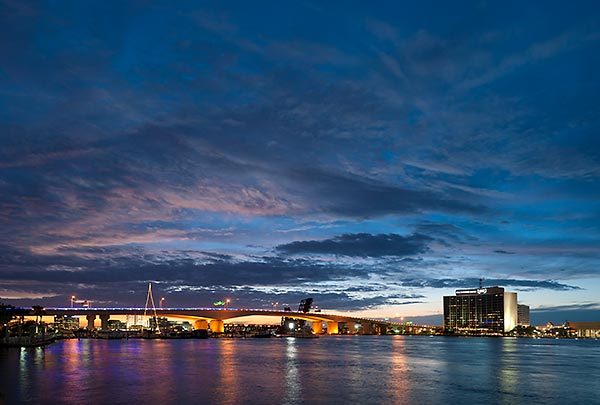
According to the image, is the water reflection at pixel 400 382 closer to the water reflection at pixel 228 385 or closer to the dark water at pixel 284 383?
the dark water at pixel 284 383

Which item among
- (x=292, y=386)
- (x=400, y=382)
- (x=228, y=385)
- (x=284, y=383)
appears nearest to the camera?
(x=292, y=386)

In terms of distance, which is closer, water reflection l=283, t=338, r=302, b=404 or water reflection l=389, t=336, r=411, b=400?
water reflection l=283, t=338, r=302, b=404

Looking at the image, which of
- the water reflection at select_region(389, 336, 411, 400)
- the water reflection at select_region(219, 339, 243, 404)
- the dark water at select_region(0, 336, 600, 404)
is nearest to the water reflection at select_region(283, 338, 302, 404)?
the dark water at select_region(0, 336, 600, 404)

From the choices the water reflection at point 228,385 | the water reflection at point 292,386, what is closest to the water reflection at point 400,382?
the water reflection at point 292,386

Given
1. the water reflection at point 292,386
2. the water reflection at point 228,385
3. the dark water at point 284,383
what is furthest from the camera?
the dark water at point 284,383

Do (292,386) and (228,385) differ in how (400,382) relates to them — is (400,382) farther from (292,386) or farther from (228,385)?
(228,385)

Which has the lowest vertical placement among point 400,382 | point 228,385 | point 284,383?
point 400,382

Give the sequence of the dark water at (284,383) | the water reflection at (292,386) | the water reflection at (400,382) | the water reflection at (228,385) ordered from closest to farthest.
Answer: the water reflection at (228,385) < the water reflection at (292,386) < the dark water at (284,383) < the water reflection at (400,382)

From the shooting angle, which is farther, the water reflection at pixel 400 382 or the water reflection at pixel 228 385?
the water reflection at pixel 400 382

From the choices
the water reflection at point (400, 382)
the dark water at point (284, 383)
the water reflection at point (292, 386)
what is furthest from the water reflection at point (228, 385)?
the water reflection at point (400, 382)

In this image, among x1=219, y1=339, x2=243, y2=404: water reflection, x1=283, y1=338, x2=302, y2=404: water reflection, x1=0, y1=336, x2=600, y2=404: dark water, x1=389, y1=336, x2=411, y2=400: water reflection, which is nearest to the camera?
x1=219, y1=339, x2=243, y2=404: water reflection

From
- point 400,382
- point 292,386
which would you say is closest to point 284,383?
point 292,386

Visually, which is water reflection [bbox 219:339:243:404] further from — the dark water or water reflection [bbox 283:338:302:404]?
water reflection [bbox 283:338:302:404]

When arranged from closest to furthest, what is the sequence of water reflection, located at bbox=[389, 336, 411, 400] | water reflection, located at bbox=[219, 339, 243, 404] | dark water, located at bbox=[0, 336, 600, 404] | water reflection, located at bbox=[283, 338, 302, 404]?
water reflection, located at bbox=[219, 339, 243, 404] → water reflection, located at bbox=[283, 338, 302, 404] → dark water, located at bbox=[0, 336, 600, 404] → water reflection, located at bbox=[389, 336, 411, 400]
